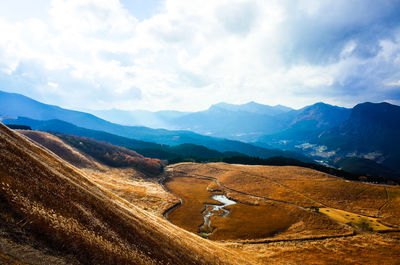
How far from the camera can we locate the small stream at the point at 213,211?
5058 centimetres

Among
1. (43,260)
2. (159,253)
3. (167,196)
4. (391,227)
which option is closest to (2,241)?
(43,260)

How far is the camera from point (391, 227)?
47844 millimetres

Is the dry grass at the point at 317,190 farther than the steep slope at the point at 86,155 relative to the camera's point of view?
No

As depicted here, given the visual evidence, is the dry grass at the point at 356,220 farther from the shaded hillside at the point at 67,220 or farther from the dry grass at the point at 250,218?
the shaded hillside at the point at 67,220

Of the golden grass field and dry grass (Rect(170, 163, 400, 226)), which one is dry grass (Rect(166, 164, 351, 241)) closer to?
the golden grass field

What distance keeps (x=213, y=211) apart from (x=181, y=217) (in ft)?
41.9

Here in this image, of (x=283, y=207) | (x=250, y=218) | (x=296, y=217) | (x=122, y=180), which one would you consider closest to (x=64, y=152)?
(x=122, y=180)

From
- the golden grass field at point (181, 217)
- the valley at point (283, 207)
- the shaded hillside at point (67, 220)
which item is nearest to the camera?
the shaded hillside at point (67, 220)

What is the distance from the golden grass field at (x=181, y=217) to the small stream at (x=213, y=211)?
5.92 ft

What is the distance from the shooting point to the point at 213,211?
6334cm

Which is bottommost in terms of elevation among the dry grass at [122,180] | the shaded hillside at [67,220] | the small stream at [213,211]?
the small stream at [213,211]

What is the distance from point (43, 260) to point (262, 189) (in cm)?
8324

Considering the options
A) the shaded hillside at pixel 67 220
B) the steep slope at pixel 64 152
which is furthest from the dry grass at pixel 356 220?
the steep slope at pixel 64 152

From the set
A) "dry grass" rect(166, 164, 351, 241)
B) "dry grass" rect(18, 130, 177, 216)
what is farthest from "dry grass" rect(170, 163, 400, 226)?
"dry grass" rect(18, 130, 177, 216)
